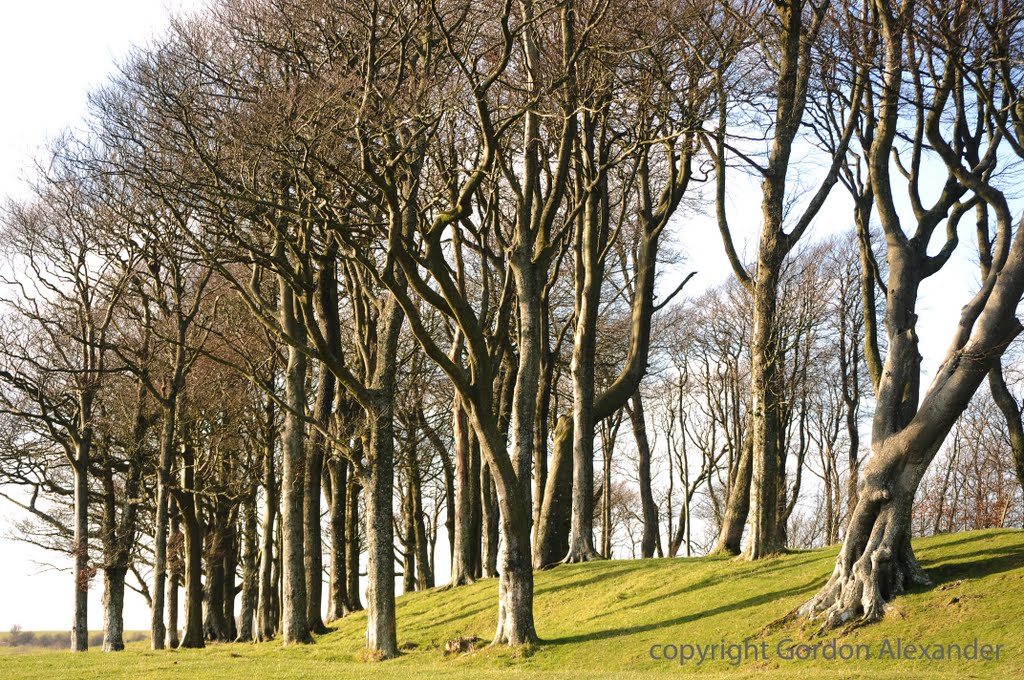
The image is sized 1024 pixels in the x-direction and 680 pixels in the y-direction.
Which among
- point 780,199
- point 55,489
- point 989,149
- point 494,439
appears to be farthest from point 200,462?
point 989,149

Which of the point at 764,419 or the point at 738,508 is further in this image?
the point at 738,508

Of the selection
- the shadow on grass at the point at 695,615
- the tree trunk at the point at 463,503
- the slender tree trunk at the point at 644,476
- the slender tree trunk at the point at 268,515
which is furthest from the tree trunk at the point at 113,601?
the slender tree trunk at the point at 644,476

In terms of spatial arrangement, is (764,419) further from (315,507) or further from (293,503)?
(315,507)

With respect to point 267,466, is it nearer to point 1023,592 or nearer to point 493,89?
point 493,89

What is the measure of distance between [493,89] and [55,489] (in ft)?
62.5

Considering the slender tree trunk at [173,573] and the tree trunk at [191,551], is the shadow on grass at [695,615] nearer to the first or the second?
the slender tree trunk at [173,573]

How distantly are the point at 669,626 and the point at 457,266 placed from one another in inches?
446

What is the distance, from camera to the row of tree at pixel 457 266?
16641mm

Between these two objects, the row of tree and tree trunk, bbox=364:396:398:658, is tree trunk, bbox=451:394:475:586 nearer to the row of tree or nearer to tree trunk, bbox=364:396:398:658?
the row of tree

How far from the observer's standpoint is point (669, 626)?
1736 cm

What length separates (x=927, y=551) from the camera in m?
17.5

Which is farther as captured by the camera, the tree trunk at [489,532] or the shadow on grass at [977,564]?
the tree trunk at [489,532]

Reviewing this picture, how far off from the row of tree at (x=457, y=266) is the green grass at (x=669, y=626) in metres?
0.81

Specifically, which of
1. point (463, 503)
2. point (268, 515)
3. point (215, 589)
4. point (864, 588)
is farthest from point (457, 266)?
point (215, 589)
